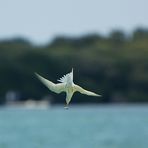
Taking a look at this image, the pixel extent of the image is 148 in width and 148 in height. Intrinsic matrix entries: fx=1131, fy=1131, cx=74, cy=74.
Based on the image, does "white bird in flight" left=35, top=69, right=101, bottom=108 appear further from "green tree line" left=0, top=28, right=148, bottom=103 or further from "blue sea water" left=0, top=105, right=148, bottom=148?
"green tree line" left=0, top=28, right=148, bottom=103

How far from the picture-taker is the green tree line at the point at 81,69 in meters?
98.0

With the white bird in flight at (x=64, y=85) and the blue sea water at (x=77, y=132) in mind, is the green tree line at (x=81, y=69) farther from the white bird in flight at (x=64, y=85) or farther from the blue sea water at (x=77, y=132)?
the white bird in flight at (x=64, y=85)

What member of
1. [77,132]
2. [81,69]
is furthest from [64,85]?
[81,69]

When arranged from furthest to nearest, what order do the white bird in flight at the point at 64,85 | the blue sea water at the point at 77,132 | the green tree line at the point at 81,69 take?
the green tree line at the point at 81,69 → the blue sea water at the point at 77,132 → the white bird in flight at the point at 64,85

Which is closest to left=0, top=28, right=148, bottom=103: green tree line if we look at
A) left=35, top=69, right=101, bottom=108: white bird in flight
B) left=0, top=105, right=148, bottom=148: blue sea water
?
left=0, top=105, right=148, bottom=148: blue sea water

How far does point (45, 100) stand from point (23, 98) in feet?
9.61

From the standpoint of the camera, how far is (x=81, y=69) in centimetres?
10100

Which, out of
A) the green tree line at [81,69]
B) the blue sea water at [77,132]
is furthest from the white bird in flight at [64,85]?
the green tree line at [81,69]

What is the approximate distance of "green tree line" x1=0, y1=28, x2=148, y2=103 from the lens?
9800 cm

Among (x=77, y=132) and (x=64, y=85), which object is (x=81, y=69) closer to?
(x=77, y=132)

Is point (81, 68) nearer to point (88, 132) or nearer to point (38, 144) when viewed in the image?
point (88, 132)

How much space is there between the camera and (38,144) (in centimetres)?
4319

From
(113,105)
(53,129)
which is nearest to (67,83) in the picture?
(53,129)

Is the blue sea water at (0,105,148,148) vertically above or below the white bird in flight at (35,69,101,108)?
below
